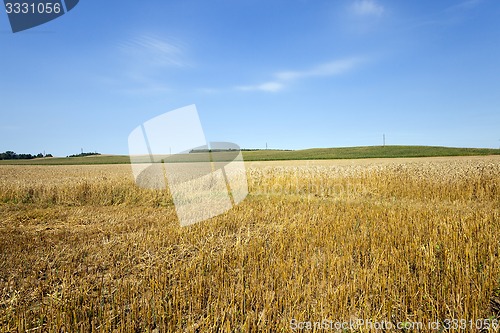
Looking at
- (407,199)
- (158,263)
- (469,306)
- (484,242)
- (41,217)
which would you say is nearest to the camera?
(469,306)

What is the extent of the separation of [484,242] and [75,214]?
470 inches

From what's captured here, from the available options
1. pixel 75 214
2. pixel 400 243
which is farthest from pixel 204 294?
pixel 75 214

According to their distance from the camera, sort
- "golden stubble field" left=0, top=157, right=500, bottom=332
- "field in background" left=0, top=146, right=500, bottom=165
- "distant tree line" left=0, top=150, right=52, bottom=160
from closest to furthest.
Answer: "golden stubble field" left=0, top=157, right=500, bottom=332, "field in background" left=0, top=146, right=500, bottom=165, "distant tree line" left=0, top=150, right=52, bottom=160

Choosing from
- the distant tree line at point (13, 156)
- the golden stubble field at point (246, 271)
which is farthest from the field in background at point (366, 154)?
the golden stubble field at point (246, 271)

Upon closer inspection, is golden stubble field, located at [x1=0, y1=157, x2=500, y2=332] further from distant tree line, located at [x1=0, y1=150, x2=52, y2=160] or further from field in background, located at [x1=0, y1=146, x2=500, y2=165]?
distant tree line, located at [x1=0, y1=150, x2=52, y2=160]

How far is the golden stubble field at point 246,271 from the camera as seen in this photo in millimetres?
3453

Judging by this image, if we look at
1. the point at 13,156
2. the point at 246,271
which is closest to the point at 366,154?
the point at 246,271

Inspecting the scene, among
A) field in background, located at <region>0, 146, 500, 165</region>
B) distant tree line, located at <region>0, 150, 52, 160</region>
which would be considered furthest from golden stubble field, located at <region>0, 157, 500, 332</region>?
distant tree line, located at <region>0, 150, 52, 160</region>

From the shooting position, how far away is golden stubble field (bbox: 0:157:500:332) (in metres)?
3.45

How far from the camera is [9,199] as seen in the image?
41.2ft

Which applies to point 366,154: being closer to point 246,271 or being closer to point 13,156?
point 246,271

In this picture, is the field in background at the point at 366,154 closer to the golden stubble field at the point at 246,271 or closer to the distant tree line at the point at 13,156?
the distant tree line at the point at 13,156

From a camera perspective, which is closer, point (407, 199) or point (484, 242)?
point (484, 242)

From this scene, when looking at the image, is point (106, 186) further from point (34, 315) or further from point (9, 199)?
point (34, 315)
